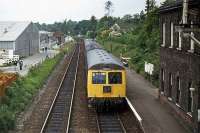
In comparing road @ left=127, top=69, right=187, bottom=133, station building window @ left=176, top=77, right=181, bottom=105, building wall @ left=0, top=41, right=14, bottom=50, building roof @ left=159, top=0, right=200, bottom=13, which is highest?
building roof @ left=159, top=0, right=200, bottom=13

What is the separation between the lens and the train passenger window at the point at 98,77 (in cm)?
2503

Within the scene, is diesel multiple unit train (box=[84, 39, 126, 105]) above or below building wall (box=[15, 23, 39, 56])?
below

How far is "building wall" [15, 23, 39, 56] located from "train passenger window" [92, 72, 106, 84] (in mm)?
43735

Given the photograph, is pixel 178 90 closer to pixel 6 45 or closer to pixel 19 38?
pixel 6 45

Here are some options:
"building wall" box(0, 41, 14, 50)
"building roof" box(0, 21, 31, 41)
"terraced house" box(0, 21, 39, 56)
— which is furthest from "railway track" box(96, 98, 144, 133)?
"building roof" box(0, 21, 31, 41)

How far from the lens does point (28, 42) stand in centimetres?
7731

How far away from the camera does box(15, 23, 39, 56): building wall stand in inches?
2751

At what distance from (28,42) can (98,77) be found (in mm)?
53584

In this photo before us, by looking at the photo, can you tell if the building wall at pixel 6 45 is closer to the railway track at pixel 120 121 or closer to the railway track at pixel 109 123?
the railway track at pixel 120 121

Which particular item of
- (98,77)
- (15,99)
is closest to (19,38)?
(15,99)

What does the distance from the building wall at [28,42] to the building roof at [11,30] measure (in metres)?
0.64

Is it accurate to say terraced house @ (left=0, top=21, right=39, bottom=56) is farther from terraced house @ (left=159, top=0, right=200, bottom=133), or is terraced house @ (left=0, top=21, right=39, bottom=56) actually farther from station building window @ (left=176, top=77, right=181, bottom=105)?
A: station building window @ (left=176, top=77, right=181, bottom=105)

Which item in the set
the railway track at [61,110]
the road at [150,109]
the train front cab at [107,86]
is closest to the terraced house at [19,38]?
the railway track at [61,110]

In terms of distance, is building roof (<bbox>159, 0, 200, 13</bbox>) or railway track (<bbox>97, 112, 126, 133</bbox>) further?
railway track (<bbox>97, 112, 126, 133</bbox>)
